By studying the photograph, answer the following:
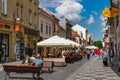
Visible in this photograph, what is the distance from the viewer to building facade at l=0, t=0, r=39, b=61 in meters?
33.5

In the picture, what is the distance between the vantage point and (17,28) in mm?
35594

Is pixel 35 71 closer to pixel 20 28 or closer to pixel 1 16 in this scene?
pixel 1 16

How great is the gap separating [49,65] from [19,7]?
59.8 feet

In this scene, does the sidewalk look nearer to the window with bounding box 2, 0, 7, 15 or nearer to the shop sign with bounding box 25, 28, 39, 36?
the window with bounding box 2, 0, 7, 15

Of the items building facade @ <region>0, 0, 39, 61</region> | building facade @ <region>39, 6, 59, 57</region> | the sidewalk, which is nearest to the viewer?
the sidewalk

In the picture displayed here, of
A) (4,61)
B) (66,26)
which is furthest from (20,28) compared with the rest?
(66,26)

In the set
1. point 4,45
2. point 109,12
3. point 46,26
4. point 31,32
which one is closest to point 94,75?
point 109,12

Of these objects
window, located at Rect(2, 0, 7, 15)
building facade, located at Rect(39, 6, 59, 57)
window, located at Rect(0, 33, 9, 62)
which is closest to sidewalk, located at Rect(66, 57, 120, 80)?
window, located at Rect(0, 33, 9, 62)

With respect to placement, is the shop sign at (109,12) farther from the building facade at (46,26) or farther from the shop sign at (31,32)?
the building facade at (46,26)

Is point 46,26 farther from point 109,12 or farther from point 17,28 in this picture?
point 109,12

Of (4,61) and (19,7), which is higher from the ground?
(19,7)

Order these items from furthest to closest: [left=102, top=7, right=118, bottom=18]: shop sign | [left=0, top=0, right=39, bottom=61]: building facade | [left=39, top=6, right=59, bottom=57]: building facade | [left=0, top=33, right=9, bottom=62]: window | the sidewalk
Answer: [left=39, top=6, right=59, bottom=57]: building facade, [left=0, top=0, right=39, bottom=61]: building facade, [left=0, top=33, right=9, bottom=62]: window, [left=102, top=7, right=118, bottom=18]: shop sign, the sidewalk

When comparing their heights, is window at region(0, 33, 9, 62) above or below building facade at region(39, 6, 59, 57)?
below

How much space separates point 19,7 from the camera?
38.2 metres
